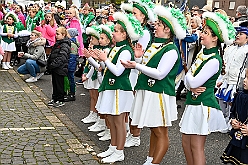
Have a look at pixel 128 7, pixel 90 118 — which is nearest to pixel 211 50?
pixel 128 7

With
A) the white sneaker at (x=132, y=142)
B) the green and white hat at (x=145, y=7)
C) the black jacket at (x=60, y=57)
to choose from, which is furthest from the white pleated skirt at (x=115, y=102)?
the black jacket at (x=60, y=57)

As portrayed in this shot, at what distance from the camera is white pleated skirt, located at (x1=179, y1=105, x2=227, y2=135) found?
3.82 meters

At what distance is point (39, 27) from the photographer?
11.0 metres

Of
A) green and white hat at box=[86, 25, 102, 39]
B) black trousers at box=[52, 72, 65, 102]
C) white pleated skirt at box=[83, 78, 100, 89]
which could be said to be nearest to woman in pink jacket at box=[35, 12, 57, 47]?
black trousers at box=[52, 72, 65, 102]

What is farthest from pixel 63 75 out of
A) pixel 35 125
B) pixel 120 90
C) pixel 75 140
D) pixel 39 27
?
pixel 39 27

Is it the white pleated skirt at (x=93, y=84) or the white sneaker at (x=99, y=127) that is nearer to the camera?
the white sneaker at (x=99, y=127)

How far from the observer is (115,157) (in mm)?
4902

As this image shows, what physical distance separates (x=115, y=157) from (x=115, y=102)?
2.51 ft

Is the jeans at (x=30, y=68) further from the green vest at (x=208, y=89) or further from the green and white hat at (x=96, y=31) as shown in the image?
the green vest at (x=208, y=89)

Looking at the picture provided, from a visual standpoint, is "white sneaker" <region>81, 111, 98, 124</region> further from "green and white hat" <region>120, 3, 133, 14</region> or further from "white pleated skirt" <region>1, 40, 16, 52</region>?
"white pleated skirt" <region>1, 40, 16, 52</region>

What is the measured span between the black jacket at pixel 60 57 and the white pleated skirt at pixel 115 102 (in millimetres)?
2902

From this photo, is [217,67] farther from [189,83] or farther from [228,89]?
[228,89]

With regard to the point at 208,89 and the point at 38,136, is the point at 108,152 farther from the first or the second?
the point at 208,89

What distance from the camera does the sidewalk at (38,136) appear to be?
→ 494 cm
